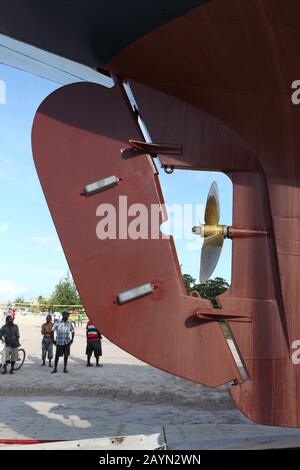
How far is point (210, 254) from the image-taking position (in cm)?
386

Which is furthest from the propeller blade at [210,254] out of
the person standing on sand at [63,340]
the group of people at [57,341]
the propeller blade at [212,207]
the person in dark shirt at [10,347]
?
the person in dark shirt at [10,347]

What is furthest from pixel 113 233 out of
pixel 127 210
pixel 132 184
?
pixel 132 184

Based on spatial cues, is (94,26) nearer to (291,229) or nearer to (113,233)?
(113,233)

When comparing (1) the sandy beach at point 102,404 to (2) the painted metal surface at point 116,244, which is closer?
(2) the painted metal surface at point 116,244

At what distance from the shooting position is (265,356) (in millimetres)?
3488

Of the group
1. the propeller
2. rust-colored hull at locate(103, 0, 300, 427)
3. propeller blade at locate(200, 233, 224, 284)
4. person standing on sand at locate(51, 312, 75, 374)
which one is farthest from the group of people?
rust-colored hull at locate(103, 0, 300, 427)

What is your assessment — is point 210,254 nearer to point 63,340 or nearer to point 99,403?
point 99,403

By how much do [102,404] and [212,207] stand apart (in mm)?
4880

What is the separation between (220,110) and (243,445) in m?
3.00

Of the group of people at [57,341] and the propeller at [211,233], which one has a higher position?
the propeller at [211,233]

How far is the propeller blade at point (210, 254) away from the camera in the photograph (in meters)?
3.71

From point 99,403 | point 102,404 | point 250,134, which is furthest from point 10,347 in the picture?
point 250,134

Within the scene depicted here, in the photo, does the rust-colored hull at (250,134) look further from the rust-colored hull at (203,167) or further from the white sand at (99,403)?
the white sand at (99,403)

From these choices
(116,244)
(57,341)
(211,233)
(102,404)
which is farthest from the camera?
(57,341)
